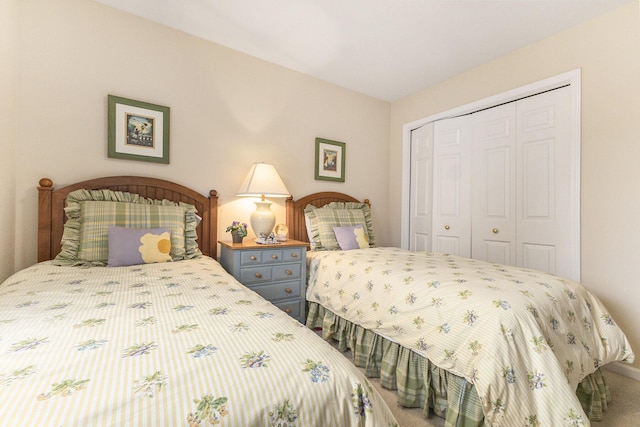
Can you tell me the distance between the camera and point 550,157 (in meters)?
2.41

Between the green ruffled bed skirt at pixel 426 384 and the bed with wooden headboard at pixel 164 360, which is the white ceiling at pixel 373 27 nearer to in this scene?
the bed with wooden headboard at pixel 164 360

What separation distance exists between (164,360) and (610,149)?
2.93 metres

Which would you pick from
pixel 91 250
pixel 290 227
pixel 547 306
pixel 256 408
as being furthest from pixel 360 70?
pixel 256 408

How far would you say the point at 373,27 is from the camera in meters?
2.28

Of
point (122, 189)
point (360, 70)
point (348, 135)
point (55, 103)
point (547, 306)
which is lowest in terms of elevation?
point (547, 306)

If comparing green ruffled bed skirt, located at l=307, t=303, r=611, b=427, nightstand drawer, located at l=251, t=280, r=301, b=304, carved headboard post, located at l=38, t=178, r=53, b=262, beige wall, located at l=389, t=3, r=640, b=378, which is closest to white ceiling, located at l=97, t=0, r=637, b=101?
beige wall, located at l=389, t=3, r=640, b=378

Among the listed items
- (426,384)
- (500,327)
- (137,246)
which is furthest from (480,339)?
(137,246)

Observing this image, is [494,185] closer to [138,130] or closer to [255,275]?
[255,275]

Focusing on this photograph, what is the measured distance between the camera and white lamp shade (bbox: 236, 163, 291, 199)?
2.43 meters

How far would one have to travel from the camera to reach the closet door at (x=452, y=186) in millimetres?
3043

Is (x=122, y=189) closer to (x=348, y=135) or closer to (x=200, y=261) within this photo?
(x=200, y=261)

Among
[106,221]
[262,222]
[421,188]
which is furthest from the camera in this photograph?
[421,188]

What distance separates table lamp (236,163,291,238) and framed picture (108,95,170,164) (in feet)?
2.21

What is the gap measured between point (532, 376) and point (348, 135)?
2816 mm
